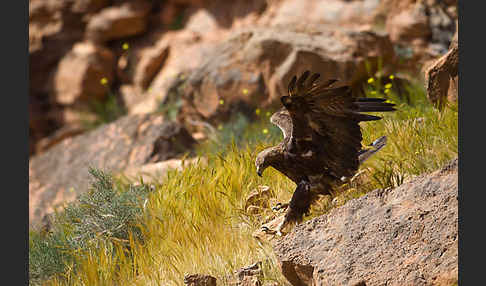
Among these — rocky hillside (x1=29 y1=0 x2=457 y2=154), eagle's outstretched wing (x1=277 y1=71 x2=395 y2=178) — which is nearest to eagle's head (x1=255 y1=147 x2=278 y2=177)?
eagle's outstretched wing (x1=277 y1=71 x2=395 y2=178)

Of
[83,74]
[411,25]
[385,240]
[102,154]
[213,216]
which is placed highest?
[411,25]

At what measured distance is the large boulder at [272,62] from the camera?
6.83m

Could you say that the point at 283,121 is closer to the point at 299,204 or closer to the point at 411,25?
the point at 299,204

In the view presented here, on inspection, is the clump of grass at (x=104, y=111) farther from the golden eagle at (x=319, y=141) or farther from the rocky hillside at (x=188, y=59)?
the golden eagle at (x=319, y=141)

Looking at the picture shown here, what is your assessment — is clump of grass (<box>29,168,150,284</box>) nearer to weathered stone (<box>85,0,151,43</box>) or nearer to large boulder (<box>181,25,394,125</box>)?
large boulder (<box>181,25,394,125</box>)

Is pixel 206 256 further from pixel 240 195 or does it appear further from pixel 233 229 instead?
pixel 240 195

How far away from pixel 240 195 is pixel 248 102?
3.08 m

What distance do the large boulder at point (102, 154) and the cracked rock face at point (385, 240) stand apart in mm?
3569

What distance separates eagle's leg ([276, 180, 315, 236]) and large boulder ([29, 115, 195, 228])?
10.6ft

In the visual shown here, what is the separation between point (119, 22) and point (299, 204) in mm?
8226

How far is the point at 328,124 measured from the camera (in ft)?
11.3

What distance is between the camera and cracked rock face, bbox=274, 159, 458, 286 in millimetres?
2934

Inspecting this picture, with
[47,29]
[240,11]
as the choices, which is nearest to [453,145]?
[240,11]

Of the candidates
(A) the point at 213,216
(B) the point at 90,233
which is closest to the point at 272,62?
(A) the point at 213,216
